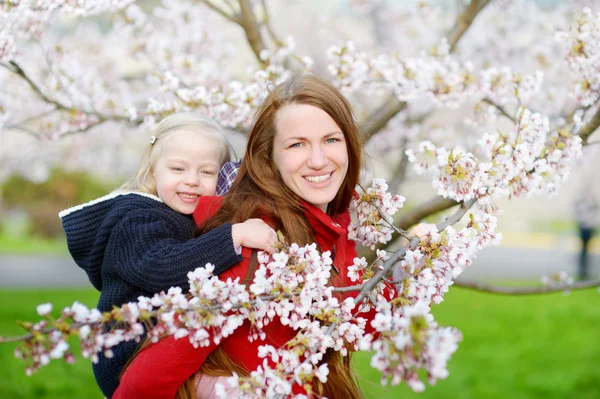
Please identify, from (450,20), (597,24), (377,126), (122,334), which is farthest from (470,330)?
(122,334)

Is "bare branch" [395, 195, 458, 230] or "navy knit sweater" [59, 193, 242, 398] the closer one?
"navy knit sweater" [59, 193, 242, 398]

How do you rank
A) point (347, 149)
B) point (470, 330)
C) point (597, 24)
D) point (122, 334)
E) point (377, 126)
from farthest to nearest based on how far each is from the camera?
point (470, 330) < point (377, 126) < point (597, 24) < point (347, 149) < point (122, 334)

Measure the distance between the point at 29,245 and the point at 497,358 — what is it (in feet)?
53.8

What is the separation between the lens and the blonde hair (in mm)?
2365

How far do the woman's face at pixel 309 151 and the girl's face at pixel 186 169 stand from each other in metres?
0.41

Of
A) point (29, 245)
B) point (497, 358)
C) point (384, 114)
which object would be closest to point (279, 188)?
point (384, 114)

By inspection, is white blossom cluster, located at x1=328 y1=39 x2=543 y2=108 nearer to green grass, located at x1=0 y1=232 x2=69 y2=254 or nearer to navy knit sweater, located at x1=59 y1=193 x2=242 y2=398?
navy knit sweater, located at x1=59 y1=193 x2=242 y2=398

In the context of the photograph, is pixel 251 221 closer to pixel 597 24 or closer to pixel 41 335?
pixel 41 335

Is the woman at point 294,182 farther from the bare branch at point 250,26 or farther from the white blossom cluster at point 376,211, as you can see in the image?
the bare branch at point 250,26

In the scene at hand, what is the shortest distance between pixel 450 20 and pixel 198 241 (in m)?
7.03

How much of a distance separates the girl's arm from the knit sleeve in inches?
6.9

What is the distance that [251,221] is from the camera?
1.89 metres

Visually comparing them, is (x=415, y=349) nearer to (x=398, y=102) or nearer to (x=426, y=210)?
(x=426, y=210)

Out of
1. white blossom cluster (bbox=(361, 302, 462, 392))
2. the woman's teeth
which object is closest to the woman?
the woman's teeth
